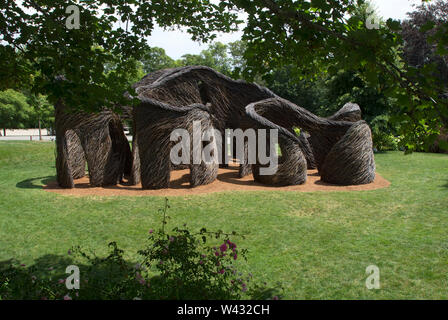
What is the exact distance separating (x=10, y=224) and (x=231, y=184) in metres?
6.00

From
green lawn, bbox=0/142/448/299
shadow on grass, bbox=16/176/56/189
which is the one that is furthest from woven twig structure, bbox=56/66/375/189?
green lawn, bbox=0/142/448/299

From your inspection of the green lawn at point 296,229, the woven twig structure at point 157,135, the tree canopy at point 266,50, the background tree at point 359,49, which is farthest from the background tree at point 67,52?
the woven twig structure at point 157,135

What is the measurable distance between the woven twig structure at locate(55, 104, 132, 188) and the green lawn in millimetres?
1128

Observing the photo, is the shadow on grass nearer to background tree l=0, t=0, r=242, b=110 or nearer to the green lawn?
the green lawn

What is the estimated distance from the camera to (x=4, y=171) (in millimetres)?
13477

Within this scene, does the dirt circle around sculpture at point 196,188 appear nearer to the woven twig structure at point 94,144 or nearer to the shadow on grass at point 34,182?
the shadow on grass at point 34,182

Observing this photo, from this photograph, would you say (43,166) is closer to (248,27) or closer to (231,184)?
(231,184)

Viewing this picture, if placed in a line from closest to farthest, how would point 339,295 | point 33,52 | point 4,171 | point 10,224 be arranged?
point 33,52 → point 339,295 → point 10,224 → point 4,171

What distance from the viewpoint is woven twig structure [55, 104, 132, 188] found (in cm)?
989

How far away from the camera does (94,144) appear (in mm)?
10000

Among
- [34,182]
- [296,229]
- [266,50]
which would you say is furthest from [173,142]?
[266,50]

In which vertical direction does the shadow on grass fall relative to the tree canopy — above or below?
below
